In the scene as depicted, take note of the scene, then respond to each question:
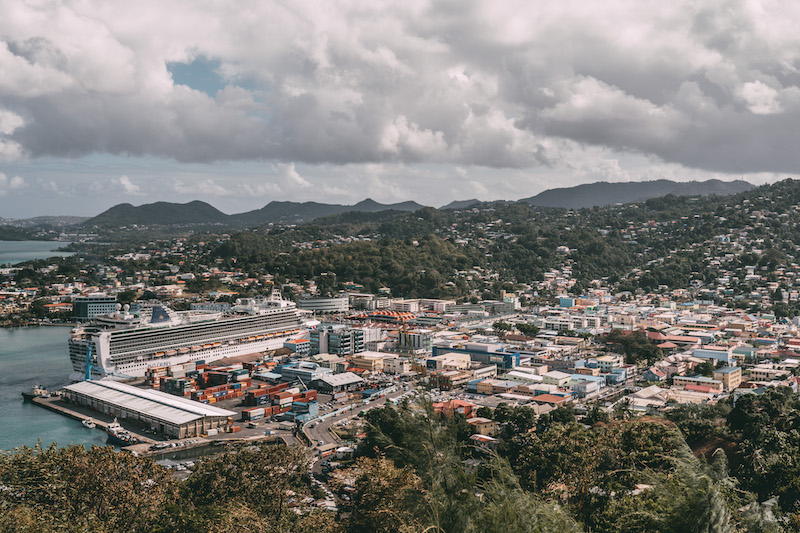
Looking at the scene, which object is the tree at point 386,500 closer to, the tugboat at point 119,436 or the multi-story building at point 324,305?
the tugboat at point 119,436

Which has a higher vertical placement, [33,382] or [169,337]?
[169,337]

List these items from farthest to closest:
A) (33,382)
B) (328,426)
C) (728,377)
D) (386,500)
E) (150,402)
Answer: (33,382)
(728,377)
(150,402)
(328,426)
(386,500)

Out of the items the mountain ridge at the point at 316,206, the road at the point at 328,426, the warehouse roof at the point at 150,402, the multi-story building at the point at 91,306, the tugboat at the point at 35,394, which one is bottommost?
the road at the point at 328,426

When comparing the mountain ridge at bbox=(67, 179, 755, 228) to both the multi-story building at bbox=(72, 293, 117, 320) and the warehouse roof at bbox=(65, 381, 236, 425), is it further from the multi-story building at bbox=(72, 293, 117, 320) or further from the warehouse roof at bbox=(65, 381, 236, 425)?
the warehouse roof at bbox=(65, 381, 236, 425)

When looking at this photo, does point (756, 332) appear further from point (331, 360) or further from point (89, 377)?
point (89, 377)

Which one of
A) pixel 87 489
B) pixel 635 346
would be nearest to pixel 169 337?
pixel 87 489

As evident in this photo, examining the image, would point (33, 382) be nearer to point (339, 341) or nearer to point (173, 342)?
point (173, 342)

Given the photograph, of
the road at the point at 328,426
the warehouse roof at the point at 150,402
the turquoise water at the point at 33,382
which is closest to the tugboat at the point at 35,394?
the turquoise water at the point at 33,382
